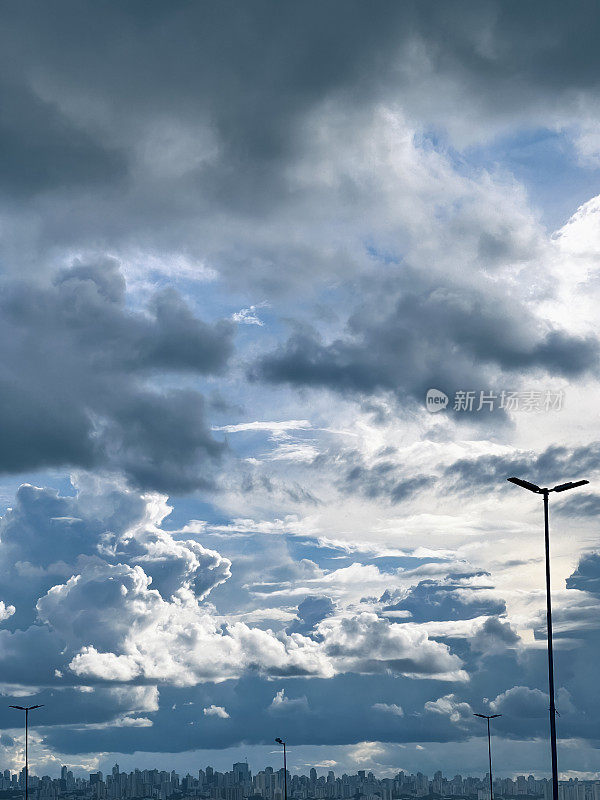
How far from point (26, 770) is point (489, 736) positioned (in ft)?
178

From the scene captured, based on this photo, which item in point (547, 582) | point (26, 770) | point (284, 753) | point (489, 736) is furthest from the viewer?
point (489, 736)

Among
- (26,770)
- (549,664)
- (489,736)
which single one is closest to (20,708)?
(26,770)

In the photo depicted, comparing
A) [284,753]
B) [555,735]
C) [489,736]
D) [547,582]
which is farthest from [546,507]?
[489,736]

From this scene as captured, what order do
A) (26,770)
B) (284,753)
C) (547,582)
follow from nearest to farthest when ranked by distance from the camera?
(547,582), (26,770), (284,753)

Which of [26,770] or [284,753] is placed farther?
[284,753]

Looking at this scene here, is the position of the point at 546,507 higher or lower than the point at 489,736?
higher

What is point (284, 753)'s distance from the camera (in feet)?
371

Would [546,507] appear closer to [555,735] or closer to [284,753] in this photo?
[555,735]

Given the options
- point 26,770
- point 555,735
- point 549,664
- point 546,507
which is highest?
point 546,507

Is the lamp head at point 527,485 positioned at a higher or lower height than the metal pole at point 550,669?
higher

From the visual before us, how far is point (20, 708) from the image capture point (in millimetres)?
107625

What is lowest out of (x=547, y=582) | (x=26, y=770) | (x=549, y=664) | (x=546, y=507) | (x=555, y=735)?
(x=26, y=770)

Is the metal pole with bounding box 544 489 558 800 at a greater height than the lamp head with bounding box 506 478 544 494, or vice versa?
the lamp head with bounding box 506 478 544 494

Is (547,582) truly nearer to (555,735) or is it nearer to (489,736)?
(555,735)
